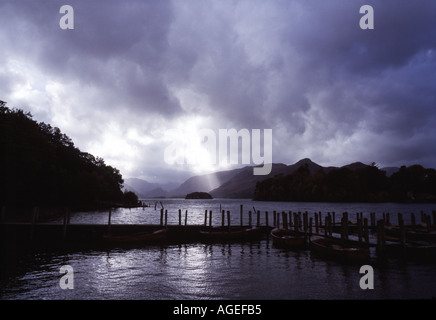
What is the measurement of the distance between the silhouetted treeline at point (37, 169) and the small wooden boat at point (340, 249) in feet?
170

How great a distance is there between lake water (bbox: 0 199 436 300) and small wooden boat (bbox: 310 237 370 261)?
81 centimetres

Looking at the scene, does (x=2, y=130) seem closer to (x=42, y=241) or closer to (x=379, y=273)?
(x=42, y=241)

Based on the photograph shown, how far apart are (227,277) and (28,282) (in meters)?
12.7

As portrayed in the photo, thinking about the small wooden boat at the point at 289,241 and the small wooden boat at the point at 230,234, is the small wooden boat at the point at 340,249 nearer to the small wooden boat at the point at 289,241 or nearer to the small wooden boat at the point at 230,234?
the small wooden boat at the point at 289,241

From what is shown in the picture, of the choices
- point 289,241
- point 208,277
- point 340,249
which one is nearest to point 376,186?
point 289,241

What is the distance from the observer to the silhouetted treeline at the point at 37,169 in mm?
48562

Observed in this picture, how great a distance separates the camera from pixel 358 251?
70.0 ft

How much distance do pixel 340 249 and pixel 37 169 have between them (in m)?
57.5

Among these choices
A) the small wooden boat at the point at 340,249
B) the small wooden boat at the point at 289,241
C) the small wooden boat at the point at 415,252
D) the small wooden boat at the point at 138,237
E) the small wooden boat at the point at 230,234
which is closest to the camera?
the small wooden boat at the point at 340,249

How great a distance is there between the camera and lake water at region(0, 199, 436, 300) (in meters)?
15.0

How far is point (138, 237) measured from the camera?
30.8 m

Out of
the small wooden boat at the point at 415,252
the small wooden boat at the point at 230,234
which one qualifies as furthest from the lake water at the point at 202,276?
the small wooden boat at the point at 230,234

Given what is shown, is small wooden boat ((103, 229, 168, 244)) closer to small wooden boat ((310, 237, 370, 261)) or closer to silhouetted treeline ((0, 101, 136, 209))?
small wooden boat ((310, 237, 370, 261))
